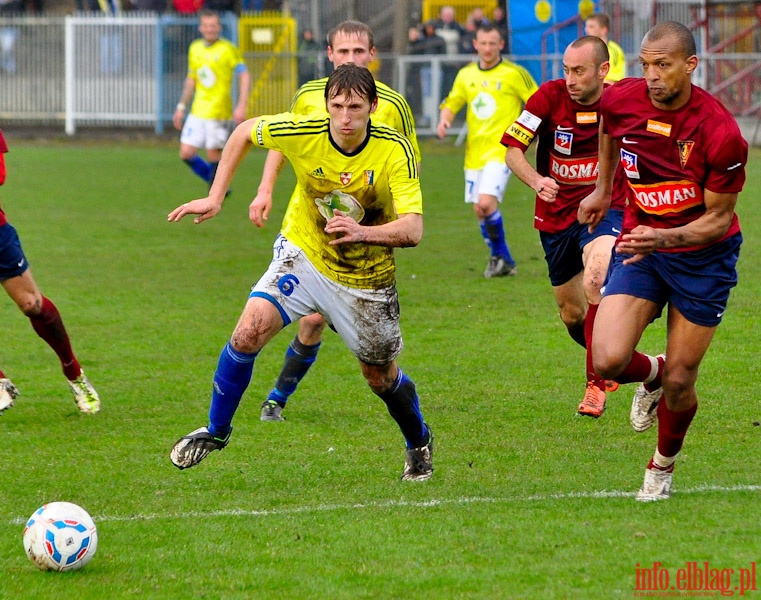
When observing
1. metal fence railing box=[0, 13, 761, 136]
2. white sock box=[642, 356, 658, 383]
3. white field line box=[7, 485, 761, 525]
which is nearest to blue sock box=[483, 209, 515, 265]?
white sock box=[642, 356, 658, 383]

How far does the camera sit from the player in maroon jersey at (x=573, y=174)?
752 centimetres

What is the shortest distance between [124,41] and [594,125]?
77.6 feet

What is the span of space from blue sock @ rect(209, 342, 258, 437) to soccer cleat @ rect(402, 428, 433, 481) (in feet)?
3.00

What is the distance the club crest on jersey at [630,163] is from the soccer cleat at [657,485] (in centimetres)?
133

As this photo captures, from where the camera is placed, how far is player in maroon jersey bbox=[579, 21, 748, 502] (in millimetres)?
5492

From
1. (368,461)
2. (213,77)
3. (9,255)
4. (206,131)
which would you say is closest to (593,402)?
(368,461)

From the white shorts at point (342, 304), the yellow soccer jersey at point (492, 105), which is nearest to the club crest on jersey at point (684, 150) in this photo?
the white shorts at point (342, 304)

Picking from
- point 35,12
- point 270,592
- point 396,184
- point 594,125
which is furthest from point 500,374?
point 35,12

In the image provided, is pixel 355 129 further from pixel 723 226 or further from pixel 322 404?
pixel 322 404

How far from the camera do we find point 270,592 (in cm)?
477

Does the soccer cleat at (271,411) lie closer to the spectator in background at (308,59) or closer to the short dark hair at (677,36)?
the short dark hair at (677,36)

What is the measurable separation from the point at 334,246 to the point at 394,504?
48.6 inches

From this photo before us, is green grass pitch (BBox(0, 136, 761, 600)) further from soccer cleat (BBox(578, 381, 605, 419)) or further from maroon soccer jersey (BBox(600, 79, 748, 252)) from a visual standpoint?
maroon soccer jersey (BBox(600, 79, 748, 252))

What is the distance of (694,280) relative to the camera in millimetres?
5699
